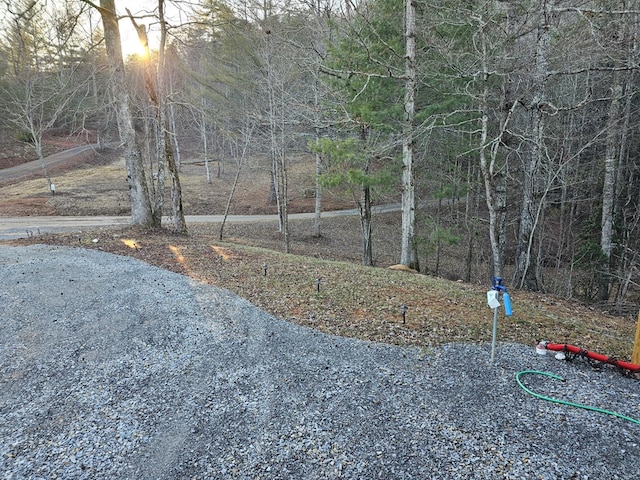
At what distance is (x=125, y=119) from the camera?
440 inches

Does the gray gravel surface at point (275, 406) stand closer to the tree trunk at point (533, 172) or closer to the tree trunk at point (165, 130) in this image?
the tree trunk at point (533, 172)

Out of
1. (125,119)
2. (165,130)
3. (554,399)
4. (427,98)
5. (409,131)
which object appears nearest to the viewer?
(554,399)

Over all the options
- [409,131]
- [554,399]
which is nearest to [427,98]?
[409,131]

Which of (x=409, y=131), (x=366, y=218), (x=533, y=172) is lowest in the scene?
(x=366, y=218)

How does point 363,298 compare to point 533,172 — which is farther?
point 533,172

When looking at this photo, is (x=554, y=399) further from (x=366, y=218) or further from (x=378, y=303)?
(x=366, y=218)

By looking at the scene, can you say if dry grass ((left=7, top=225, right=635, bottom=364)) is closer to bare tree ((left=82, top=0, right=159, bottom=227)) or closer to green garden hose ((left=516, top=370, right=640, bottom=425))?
green garden hose ((left=516, top=370, right=640, bottom=425))

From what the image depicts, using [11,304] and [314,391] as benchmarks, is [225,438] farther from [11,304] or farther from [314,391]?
[11,304]

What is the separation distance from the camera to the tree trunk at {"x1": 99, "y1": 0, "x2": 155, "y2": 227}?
10.6m

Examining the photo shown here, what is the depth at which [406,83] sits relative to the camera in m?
9.34

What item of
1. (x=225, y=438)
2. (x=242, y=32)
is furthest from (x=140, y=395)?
(x=242, y=32)

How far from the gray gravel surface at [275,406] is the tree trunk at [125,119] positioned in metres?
6.19

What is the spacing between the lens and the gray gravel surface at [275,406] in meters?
3.18

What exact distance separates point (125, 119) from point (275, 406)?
1034 centimetres
